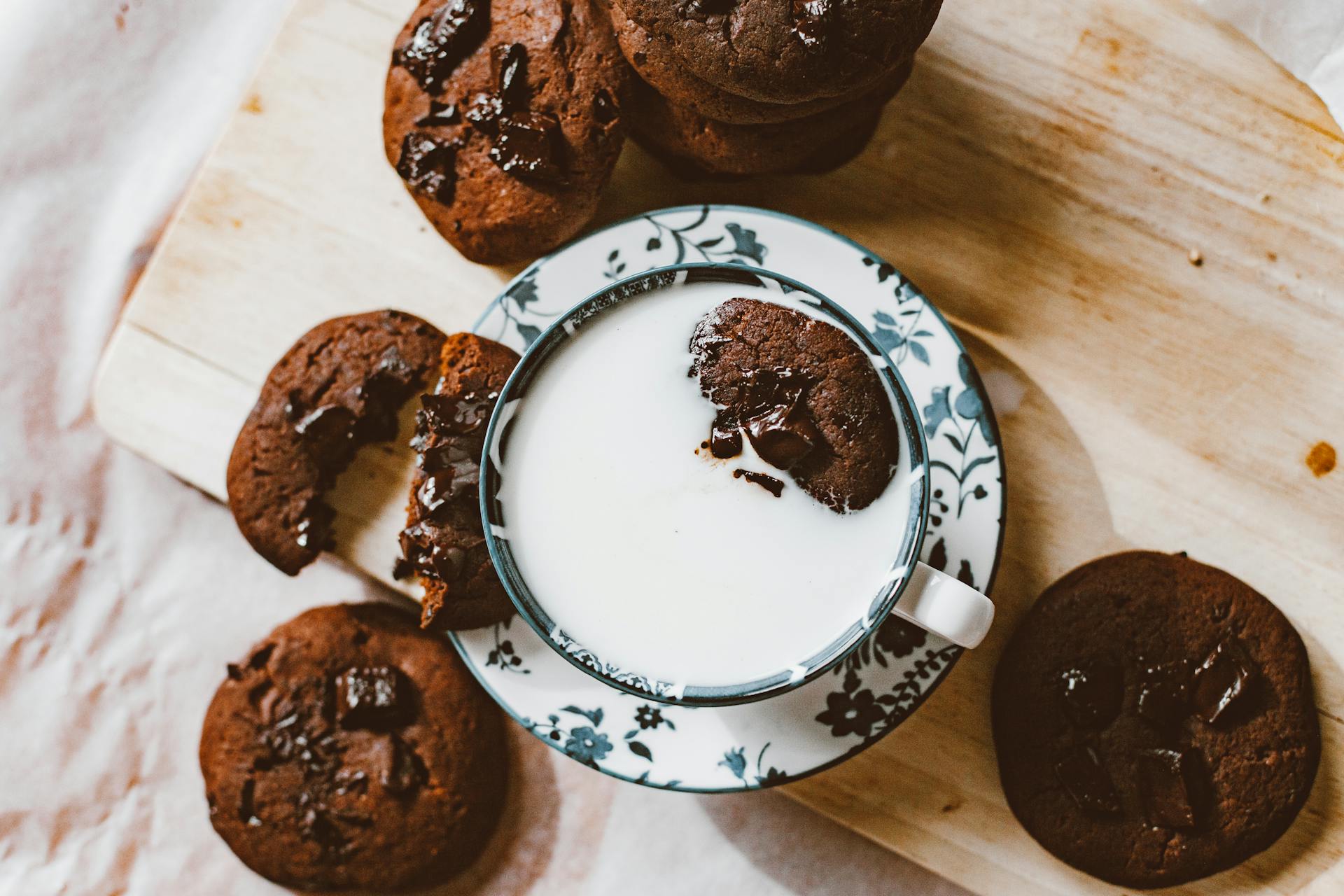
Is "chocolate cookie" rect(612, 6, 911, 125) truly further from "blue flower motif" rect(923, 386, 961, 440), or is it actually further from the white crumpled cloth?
the white crumpled cloth

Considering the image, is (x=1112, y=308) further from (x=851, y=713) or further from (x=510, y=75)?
(x=510, y=75)

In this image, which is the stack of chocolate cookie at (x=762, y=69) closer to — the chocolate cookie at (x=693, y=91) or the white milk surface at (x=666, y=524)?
the chocolate cookie at (x=693, y=91)

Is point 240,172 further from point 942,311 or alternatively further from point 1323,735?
point 1323,735

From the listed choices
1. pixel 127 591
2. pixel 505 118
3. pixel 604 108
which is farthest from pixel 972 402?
pixel 127 591

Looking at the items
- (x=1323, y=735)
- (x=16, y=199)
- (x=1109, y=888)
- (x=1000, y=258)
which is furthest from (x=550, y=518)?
(x=16, y=199)

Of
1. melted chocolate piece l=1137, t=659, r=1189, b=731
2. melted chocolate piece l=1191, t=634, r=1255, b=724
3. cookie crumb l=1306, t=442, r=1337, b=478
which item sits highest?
cookie crumb l=1306, t=442, r=1337, b=478

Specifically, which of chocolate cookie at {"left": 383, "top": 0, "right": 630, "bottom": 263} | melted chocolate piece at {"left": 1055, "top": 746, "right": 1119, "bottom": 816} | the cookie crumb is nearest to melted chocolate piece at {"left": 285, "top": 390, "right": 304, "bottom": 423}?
chocolate cookie at {"left": 383, "top": 0, "right": 630, "bottom": 263}
